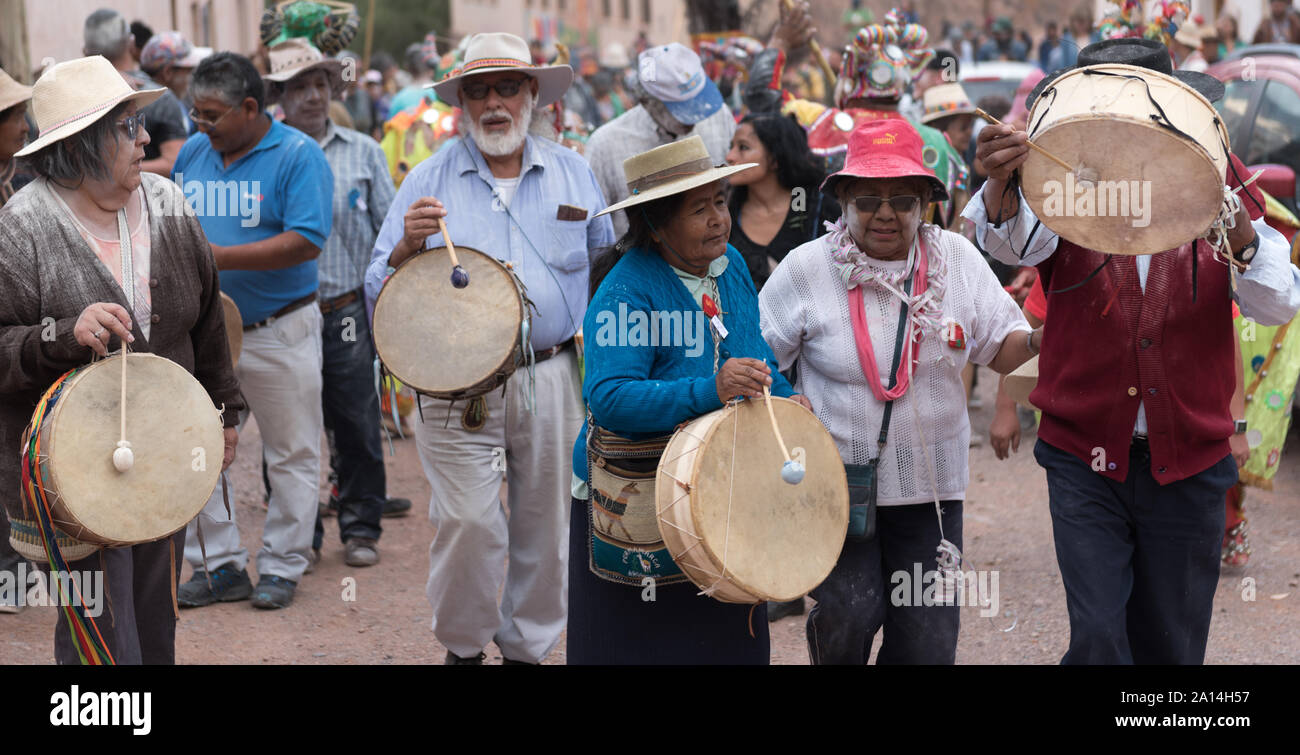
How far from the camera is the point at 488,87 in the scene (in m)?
5.22

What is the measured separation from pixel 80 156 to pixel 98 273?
33cm

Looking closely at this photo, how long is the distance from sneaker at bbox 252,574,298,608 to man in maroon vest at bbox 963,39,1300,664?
11.6ft

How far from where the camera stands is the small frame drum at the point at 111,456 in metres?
3.73

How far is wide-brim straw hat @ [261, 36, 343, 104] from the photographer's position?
7022mm

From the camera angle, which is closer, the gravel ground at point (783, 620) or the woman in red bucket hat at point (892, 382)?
the woman in red bucket hat at point (892, 382)

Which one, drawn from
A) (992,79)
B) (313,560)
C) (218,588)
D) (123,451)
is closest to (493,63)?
(123,451)

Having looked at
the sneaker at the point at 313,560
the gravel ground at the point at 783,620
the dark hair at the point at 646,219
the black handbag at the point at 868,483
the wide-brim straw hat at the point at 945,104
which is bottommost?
the sneaker at the point at 313,560

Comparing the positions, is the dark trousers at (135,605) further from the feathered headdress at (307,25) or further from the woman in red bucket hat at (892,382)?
the feathered headdress at (307,25)

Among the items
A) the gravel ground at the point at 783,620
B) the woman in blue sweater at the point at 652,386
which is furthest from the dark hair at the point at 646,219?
the gravel ground at the point at 783,620

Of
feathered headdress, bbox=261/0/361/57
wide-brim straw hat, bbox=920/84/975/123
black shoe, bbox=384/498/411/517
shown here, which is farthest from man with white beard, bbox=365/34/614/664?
wide-brim straw hat, bbox=920/84/975/123

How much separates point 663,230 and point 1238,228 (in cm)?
148

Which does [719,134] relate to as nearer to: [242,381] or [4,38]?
[242,381]

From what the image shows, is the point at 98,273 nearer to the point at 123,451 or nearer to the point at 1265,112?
the point at 123,451

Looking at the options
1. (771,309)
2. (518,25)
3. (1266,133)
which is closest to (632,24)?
(518,25)
